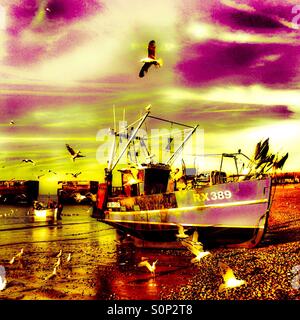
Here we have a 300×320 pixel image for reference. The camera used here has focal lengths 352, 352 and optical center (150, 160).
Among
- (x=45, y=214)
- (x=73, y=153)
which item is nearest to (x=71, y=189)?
(x=45, y=214)

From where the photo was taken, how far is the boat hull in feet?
54.7

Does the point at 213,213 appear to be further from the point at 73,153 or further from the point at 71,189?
the point at 71,189

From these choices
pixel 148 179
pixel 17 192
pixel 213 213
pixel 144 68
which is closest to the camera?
pixel 144 68

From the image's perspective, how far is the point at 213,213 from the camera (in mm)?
17672

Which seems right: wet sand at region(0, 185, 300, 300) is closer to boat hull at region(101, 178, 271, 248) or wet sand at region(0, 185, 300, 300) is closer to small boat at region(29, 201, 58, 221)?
boat hull at region(101, 178, 271, 248)

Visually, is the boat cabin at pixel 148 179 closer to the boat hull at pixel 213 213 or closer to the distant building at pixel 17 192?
the boat hull at pixel 213 213

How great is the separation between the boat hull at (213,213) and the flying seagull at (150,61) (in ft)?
22.5

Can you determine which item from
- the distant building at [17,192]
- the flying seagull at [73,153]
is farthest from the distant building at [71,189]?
the flying seagull at [73,153]

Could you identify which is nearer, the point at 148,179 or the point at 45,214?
the point at 148,179

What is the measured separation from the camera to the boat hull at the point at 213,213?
1667 cm

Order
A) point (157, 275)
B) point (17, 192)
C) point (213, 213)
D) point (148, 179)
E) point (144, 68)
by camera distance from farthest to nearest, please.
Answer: point (17, 192) → point (148, 179) → point (213, 213) → point (157, 275) → point (144, 68)

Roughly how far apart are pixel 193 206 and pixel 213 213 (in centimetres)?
117
